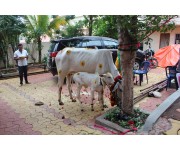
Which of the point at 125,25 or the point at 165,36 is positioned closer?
the point at 125,25

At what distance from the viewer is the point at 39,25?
11055 millimetres

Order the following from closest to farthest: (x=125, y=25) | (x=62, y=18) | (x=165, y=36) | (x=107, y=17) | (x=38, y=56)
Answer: (x=125, y=25), (x=107, y=17), (x=62, y=18), (x=38, y=56), (x=165, y=36)

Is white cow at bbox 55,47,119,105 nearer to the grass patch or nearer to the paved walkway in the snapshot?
the paved walkway

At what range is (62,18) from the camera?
11516 mm

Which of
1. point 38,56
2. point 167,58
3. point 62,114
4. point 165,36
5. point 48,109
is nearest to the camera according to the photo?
point 62,114

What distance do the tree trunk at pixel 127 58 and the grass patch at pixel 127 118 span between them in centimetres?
14

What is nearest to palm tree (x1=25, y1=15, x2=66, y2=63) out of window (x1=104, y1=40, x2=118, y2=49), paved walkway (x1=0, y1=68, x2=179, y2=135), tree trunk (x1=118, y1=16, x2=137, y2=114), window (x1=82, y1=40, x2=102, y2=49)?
window (x1=104, y1=40, x2=118, y2=49)

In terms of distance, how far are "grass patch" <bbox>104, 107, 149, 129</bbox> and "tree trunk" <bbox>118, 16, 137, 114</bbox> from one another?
14 cm

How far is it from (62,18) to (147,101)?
793cm

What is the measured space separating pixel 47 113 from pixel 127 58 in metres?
2.48

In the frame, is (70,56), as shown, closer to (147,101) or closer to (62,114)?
(62,114)

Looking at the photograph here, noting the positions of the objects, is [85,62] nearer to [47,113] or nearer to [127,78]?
[127,78]

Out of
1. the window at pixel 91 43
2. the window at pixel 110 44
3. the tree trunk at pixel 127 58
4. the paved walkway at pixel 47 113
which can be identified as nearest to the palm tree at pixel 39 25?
the window at pixel 110 44

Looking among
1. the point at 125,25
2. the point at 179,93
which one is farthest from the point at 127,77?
the point at 179,93
